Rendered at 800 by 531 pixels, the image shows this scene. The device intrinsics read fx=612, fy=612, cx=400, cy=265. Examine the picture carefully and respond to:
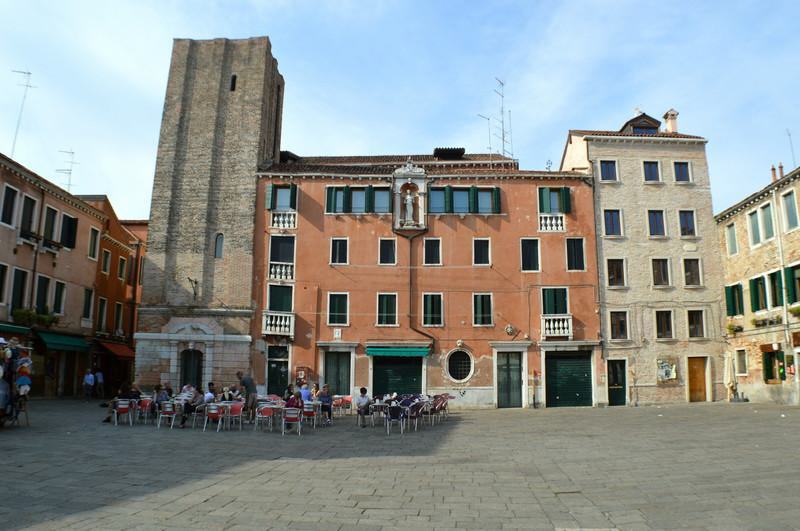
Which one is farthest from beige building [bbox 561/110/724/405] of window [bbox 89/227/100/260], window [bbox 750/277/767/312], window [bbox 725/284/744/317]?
window [bbox 89/227/100/260]

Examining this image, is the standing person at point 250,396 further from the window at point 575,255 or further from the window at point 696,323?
the window at point 696,323

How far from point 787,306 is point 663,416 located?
794cm

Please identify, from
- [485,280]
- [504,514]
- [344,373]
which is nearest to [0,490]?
[504,514]

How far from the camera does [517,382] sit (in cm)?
2928

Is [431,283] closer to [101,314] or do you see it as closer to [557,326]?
[557,326]

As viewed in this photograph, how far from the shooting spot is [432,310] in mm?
29625

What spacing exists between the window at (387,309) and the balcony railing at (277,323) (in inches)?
167

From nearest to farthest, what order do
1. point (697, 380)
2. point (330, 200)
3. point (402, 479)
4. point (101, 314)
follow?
point (402, 479), point (697, 380), point (330, 200), point (101, 314)

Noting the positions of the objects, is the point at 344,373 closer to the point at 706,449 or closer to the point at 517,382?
the point at 517,382

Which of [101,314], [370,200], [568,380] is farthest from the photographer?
[101,314]

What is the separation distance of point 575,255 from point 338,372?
12.9 metres

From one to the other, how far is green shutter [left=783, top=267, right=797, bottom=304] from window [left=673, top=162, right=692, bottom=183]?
732 centimetres

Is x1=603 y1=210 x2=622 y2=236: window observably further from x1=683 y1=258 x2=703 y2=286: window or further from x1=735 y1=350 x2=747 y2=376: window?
x1=735 y1=350 x2=747 y2=376: window

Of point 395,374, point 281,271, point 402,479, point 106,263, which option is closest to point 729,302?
point 395,374
